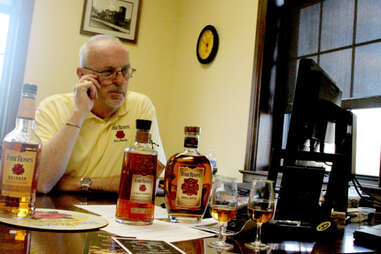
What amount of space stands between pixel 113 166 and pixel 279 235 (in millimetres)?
1042

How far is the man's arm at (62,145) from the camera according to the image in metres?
1.33

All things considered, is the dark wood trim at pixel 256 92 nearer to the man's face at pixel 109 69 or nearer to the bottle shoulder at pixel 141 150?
the man's face at pixel 109 69

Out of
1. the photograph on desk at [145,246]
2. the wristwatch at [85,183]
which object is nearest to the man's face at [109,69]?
the wristwatch at [85,183]

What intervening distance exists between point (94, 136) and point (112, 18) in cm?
213

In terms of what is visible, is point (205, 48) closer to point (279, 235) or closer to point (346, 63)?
point (346, 63)

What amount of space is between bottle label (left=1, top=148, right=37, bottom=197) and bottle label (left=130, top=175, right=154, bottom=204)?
207 mm

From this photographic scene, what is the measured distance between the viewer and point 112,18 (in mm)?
3502

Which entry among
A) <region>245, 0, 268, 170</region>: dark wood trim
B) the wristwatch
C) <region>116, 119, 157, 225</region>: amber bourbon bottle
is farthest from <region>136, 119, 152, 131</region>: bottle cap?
<region>245, 0, 268, 170</region>: dark wood trim

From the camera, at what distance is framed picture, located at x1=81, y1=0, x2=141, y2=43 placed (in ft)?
11.2

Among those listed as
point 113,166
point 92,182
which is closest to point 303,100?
point 92,182

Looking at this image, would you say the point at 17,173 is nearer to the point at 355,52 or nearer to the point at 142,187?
the point at 142,187

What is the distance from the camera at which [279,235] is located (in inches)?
33.2

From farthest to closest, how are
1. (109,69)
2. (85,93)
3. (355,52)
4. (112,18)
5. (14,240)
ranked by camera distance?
(112,18), (355,52), (109,69), (85,93), (14,240)

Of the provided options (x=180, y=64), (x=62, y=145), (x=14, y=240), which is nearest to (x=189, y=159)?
(x=14, y=240)
